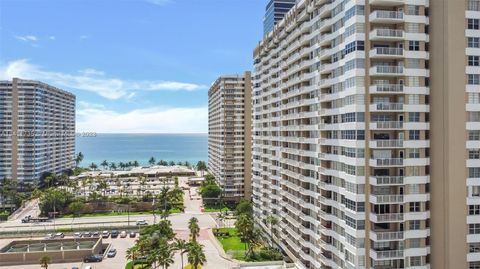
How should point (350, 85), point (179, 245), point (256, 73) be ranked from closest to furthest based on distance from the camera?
point (350, 85) < point (179, 245) < point (256, 73)

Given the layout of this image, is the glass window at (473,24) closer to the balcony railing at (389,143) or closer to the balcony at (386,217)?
the balcony railing at (389,143)

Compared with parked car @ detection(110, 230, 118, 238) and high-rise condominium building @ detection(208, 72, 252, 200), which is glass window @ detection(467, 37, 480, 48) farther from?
high-rise condominium building @ detection(208, 72, 252, 200)

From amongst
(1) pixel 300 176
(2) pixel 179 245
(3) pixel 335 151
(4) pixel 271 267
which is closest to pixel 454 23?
(3) pixel 335 151

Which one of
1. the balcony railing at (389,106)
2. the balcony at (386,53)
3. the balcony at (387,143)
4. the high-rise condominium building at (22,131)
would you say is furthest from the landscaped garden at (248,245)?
the high-rise condominium building at (22,131)

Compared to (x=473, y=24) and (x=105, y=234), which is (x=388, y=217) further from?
(x=105, y=234)

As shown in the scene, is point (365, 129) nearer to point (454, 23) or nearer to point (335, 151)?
point (335, 151)

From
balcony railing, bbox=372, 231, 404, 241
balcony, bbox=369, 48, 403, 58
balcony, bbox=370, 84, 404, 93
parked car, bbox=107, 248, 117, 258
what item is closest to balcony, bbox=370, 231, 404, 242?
balcony railing, bbox=372, 231, 404, 241

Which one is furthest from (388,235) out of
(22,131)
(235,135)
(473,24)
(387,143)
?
(22,131)
